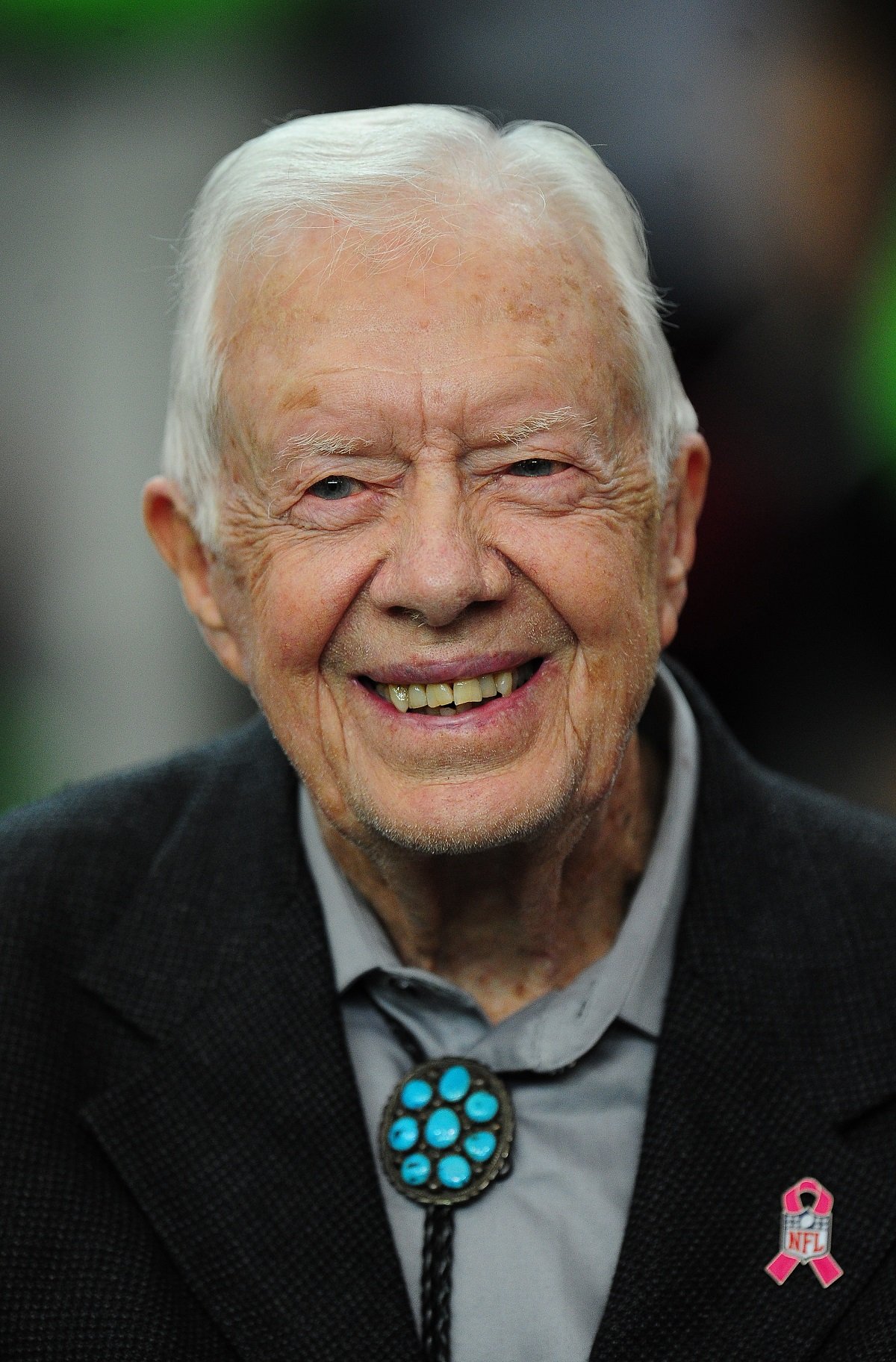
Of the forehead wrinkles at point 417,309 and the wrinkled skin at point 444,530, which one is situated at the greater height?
the forehead wrinkles at point 417,309

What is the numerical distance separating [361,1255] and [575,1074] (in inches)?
13.0

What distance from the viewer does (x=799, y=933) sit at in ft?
6.29

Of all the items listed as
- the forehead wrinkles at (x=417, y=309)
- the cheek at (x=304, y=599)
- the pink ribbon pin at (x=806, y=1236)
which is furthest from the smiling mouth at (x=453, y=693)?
the pink ribbon pin at (x=806, y=1236)

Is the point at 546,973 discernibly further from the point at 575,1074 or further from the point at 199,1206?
the point at 199,1206

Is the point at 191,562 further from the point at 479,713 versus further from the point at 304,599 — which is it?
the point at 479,713

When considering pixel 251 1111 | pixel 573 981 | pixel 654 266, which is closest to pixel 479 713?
pixel 573 981

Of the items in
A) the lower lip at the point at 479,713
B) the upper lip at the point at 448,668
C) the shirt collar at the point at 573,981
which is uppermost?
the upper lip at the point at 448,668

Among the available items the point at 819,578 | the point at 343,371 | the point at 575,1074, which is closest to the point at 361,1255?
the point at 575,1074

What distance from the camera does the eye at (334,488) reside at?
5.57ft

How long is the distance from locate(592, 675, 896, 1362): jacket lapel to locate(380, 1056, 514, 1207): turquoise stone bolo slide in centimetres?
17

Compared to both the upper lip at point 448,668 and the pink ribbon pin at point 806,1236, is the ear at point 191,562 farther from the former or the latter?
the pink ribbon pin at point 806,1236

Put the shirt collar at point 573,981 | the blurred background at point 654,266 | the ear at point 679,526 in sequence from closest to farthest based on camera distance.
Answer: the shirt collar at point 573,981
the ear at point 679,526
the blurred background at point 654,266

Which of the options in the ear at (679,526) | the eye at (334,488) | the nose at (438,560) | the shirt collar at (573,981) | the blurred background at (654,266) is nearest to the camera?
the nose at (438,560)

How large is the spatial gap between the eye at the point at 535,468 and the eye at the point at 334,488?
0.59 ft
